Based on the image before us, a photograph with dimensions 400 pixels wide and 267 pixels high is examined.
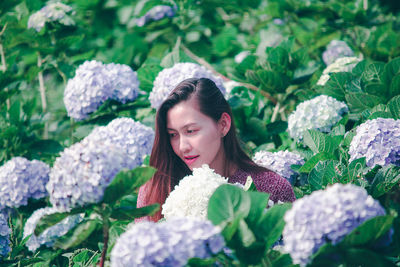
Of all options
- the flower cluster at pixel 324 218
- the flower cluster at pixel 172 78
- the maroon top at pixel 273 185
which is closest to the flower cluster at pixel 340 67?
the flower cluster at pixel 172 78

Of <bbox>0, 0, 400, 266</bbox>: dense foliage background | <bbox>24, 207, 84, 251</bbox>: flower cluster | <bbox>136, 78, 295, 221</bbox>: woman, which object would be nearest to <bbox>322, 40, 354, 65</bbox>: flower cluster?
<bbox>0, 0, 400, 266</bbox>: dense foliage background

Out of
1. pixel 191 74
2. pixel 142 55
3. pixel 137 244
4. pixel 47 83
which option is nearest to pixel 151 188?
pixel 191 74

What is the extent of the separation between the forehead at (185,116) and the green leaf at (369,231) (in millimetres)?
928

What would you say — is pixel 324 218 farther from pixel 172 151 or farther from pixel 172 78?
pixel 172 78

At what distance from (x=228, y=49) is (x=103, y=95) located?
136 centimetres

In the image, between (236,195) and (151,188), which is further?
(151,188)

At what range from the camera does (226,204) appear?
1.28 m

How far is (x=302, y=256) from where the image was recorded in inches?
44.4

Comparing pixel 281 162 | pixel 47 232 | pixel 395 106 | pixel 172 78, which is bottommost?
pixel 47 232

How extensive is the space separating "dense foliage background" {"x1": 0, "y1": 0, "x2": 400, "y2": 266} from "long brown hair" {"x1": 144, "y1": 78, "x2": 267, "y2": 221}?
0.65 ft

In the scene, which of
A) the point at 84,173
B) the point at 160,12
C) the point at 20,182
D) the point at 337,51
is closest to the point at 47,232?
the point at 20,182

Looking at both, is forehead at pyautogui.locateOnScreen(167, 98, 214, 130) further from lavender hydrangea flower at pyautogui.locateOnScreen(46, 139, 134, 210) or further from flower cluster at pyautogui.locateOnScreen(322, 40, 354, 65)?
flower cluster at pyautogui.locateOnScreen(322, 40, 354, 65)

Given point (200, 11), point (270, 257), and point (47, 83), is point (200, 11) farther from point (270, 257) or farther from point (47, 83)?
point (270, 257)

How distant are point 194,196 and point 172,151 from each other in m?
0.55
